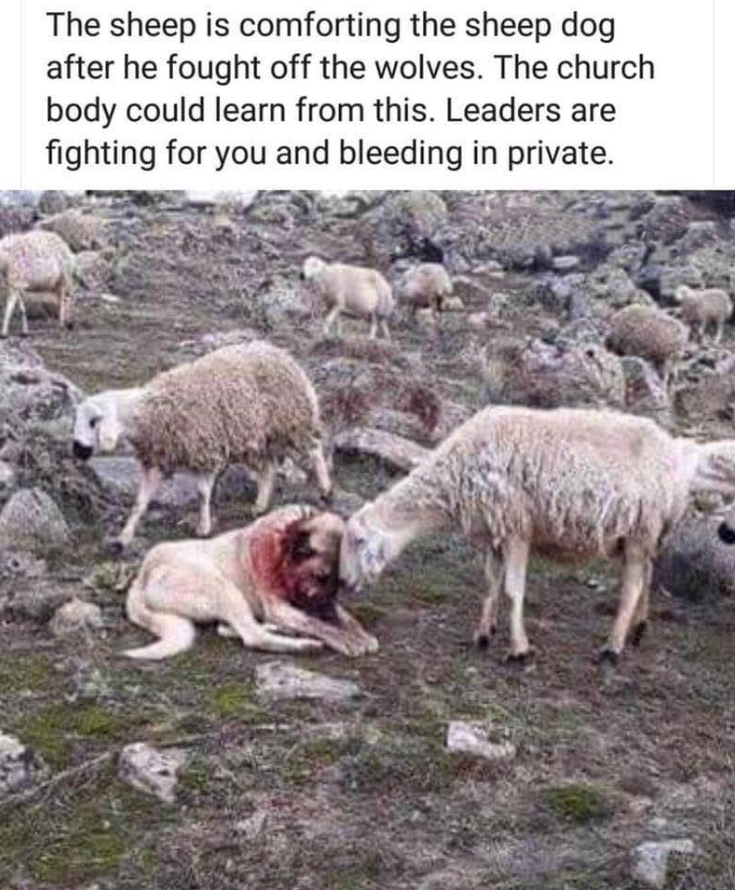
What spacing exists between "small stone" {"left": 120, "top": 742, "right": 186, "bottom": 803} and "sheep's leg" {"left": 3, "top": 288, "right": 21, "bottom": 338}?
41.0 feet

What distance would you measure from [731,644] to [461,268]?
21696 millimetres

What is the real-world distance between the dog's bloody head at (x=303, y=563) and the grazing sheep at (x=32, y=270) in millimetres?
10659

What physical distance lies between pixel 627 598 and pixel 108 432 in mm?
3905

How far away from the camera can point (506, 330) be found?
81.1ft

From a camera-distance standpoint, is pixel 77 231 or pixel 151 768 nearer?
pixel 151 768

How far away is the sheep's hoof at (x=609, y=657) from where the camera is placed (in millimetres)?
9328

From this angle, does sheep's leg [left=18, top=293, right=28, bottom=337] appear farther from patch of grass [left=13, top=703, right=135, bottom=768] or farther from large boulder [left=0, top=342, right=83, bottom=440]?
patch of grass [left=13, top=703, right=135, bottom=768]

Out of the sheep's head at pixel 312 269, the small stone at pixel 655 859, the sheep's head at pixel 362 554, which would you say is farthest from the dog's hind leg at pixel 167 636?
the sheep's head at pixel 312 269

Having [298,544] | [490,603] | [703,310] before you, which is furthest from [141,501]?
[703,310]

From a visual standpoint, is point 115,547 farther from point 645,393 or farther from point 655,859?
point 645,393

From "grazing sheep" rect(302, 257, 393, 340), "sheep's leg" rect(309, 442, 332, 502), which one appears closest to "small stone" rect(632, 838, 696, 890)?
"sheep's leg" rect(309, 442, 332, 502)

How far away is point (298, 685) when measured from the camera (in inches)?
331

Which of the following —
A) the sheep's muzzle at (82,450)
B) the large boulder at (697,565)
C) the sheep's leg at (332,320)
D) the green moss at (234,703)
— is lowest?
the green moss at (234,703)

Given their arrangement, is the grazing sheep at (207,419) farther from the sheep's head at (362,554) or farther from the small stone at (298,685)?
the small stone at (298,685)
